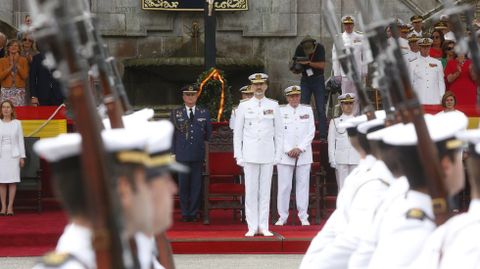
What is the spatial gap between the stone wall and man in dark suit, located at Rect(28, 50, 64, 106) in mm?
5814

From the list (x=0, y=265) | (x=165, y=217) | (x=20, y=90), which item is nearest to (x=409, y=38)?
(x=20, y=90)

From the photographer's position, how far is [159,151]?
422 centimetres

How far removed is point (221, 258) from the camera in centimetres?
1379

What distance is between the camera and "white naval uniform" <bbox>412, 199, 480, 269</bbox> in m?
4.57

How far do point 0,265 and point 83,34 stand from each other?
7.86 m

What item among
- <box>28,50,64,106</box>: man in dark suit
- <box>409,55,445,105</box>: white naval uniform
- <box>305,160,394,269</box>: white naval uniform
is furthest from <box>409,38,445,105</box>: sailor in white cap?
<box>305,160,394,269</box>: white naval uniform

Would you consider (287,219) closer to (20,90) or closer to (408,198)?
(20,90)

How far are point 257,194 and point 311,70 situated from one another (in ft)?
12.1

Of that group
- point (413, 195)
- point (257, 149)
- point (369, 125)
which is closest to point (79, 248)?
point (413, 195)

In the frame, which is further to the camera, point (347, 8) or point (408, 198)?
point (347, 8)

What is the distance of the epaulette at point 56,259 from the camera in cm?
378

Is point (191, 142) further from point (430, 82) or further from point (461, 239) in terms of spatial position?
point (461, 239)

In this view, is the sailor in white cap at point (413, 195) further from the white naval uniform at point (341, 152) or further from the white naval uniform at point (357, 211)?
the white naval uniform at point (341, 152)

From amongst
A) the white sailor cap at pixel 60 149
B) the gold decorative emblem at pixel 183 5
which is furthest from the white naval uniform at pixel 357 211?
the gold decorative emblem at pixel 183 5
